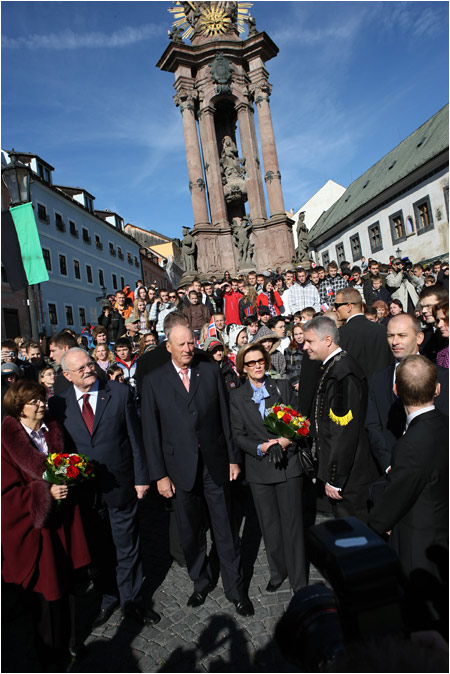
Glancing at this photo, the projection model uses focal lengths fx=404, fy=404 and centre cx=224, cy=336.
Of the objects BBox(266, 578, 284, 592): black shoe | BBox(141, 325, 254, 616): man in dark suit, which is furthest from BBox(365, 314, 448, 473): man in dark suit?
BBox(266, 578, 284, 592): black shoe

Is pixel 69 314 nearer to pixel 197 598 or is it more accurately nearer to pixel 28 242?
pixel 28 242

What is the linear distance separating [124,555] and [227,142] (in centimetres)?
2173

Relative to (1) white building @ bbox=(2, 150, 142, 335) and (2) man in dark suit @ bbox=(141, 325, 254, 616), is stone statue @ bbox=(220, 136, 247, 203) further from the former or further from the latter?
(2) man in dark suit @ bbox=(141, 325, 254, 616)

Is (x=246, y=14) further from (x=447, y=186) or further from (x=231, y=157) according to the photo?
(x=447, y=186)

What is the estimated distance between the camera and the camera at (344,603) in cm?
101

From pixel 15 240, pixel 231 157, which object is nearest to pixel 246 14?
pixel 231 157

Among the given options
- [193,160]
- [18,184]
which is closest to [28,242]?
[18,184]

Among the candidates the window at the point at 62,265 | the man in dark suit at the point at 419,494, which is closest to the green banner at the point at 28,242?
the man in dark suit at the point at 419,494

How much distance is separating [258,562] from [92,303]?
39.4m

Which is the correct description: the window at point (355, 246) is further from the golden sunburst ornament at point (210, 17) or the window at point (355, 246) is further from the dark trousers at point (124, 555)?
the dark trousers at point (124, 555)

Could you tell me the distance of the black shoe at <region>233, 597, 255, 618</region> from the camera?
11.6 feet

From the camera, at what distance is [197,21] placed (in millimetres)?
21500

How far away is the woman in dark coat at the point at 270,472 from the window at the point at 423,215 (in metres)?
34.0

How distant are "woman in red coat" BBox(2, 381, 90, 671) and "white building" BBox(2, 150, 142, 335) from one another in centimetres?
2745
